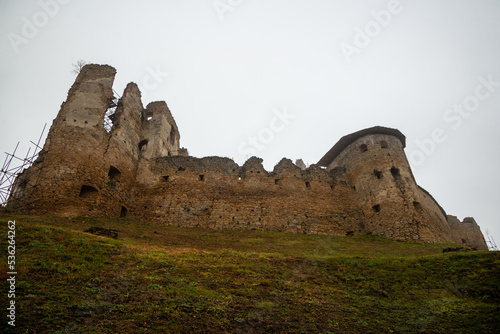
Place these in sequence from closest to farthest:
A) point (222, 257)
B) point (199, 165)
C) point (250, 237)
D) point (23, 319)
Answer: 1. point (23, 319)
2. point (222, 257)
3. point (250, 237)
4. point (199, 165)

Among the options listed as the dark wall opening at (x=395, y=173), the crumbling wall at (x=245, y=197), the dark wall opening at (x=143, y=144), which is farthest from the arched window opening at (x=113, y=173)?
the dark wall opening at (x=395, y=173)

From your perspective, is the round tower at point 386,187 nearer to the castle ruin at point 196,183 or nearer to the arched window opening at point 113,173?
the castle ruin at point 196,183

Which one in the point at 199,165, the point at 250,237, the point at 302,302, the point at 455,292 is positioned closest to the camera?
the point at 302,302

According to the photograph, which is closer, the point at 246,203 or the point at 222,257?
the point at 222,257

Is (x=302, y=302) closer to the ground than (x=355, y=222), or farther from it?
closer to the ground

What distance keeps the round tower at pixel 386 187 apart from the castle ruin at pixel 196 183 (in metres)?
0.07

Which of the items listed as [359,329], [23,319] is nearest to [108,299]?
[23,319]

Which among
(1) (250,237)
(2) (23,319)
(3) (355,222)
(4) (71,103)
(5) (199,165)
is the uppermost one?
(4) (71,103)

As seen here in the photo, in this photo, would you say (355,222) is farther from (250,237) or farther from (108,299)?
(108,299)

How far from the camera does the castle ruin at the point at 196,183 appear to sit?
16.8 metres

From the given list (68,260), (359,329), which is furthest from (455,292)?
(68,260)

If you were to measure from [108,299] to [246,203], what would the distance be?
14.7 meters

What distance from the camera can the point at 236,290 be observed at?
307 inches

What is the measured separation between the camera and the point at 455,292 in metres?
8.59
